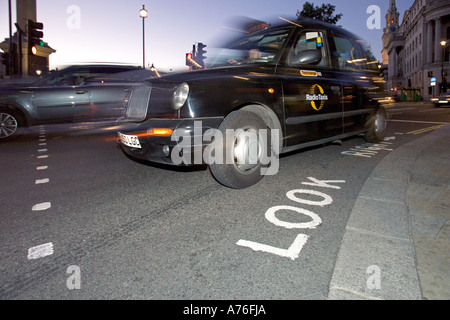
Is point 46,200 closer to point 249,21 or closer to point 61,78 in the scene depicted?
point 249,21

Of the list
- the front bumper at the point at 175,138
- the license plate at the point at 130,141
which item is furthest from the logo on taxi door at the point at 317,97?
the license plate at the point at 130,141

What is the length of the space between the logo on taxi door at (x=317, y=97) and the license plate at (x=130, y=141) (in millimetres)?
2052

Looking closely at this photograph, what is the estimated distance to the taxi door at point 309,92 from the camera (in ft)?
12.0

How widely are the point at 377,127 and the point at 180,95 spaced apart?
4.40 metres

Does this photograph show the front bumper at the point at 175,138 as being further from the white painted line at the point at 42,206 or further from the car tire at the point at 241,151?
the white painted line at the point at 42,206

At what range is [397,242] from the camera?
2.12 metres

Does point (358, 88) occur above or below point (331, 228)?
above

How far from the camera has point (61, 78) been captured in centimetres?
795

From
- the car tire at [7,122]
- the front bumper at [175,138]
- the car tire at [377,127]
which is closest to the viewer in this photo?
the front bumper at [175,138]

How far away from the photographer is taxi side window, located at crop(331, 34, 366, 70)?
4.57 metres

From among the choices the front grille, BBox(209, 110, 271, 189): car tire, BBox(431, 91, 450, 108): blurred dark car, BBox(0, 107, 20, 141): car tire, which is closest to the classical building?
BBox(431, 91, 450, 108): blurred dark car

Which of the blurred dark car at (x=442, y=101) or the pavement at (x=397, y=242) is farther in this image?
the blurred dark car at (x=442, y=101)
